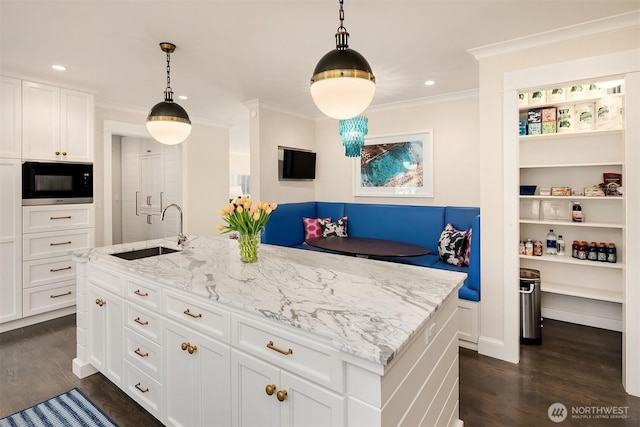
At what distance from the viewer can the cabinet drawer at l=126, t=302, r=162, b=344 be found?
5.78ft

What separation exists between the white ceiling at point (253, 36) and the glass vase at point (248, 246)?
1418mm

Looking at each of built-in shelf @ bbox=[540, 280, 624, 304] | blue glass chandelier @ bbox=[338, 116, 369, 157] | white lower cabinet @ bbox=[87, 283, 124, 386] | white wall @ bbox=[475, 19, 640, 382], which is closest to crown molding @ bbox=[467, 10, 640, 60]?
white wall @ bbox=[475, 19, 640, 382]

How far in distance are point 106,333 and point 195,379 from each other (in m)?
0.99

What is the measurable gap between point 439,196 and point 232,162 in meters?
7.85

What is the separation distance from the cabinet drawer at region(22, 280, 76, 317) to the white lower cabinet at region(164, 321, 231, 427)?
2633 millimetres

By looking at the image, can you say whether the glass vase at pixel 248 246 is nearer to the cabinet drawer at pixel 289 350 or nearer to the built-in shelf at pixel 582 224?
the cabinet drawer at pixel 289 350

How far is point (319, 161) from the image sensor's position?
513 centimetres

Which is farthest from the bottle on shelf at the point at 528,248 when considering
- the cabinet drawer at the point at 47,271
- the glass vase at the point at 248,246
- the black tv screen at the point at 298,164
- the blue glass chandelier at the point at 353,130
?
the cabinet drawer at the point at 47,271

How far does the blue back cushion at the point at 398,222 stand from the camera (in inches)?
153

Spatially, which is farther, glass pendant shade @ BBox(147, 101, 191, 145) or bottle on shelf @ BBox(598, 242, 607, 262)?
bottle on shelf @ BBox(598, 242, 607, 262)

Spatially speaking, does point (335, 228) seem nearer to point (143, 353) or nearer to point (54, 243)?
point (143, 353)

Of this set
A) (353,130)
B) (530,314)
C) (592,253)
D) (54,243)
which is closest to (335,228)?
(353,130)

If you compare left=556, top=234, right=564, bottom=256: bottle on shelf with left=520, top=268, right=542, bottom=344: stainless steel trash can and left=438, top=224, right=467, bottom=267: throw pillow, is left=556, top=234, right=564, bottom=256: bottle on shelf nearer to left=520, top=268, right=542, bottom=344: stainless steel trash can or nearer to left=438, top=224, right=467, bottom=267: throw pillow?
left=520, top=268, right=542, bottom=344: stainless steel trash can

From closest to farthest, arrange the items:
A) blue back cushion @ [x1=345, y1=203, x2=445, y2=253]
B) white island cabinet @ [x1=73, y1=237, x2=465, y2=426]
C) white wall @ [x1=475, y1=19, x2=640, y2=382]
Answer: white island cabinet @ [x1=73, y1=237, x2=465, y2=426] → white wall @ [x1=475, y1=19, x2=640, y2=382] → blue back cushion @ [x1=345, y1=203, x2=445, y2=253]
